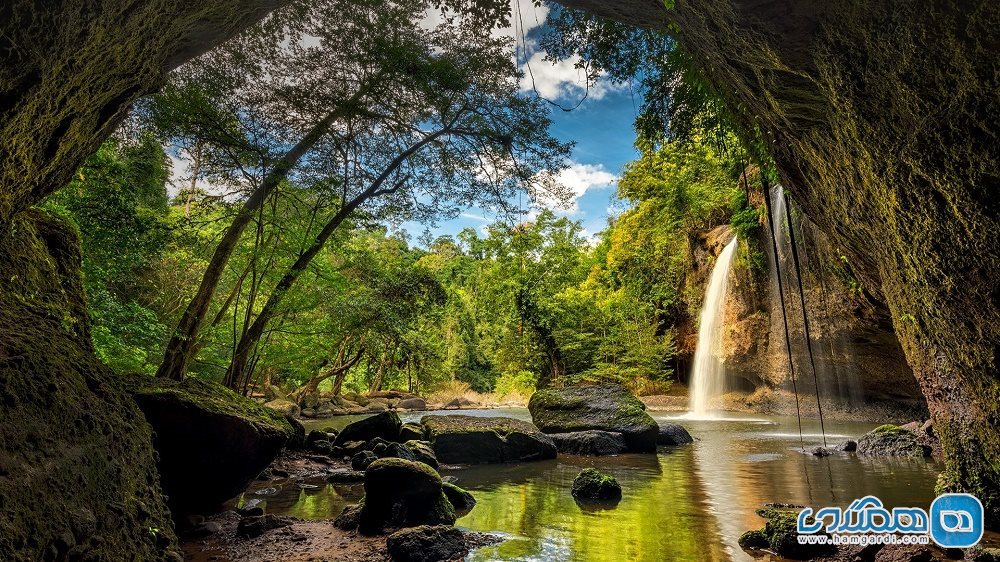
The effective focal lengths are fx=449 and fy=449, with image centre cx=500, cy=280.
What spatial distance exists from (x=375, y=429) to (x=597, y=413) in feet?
17.9

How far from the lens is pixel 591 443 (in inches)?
388

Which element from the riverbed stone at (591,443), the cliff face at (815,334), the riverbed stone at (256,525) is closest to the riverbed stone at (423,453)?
the riverbed stone at (591,443)

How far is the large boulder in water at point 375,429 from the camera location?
10750mm

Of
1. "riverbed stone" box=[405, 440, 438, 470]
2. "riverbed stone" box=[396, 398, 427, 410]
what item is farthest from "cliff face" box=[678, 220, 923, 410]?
"riverbed stone" box=[396, 398, 427, 410]

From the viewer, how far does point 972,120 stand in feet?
9.16

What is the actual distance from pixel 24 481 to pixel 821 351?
66.9 feet

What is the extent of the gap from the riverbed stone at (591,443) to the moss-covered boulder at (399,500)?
17.9 ft

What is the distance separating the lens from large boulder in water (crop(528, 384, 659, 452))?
33.0 feet

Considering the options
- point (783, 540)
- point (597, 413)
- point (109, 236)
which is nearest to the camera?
point (783, 540)

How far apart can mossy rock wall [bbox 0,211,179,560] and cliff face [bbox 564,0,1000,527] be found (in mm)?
5523

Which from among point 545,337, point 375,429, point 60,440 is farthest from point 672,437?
point 545,337

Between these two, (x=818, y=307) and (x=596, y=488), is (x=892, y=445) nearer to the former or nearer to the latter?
(x=596, y=488)

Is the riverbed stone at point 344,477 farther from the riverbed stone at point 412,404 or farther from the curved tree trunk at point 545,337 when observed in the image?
the riverbed stone at point 412,404

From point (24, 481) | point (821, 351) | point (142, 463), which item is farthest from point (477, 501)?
point (821, 351)
